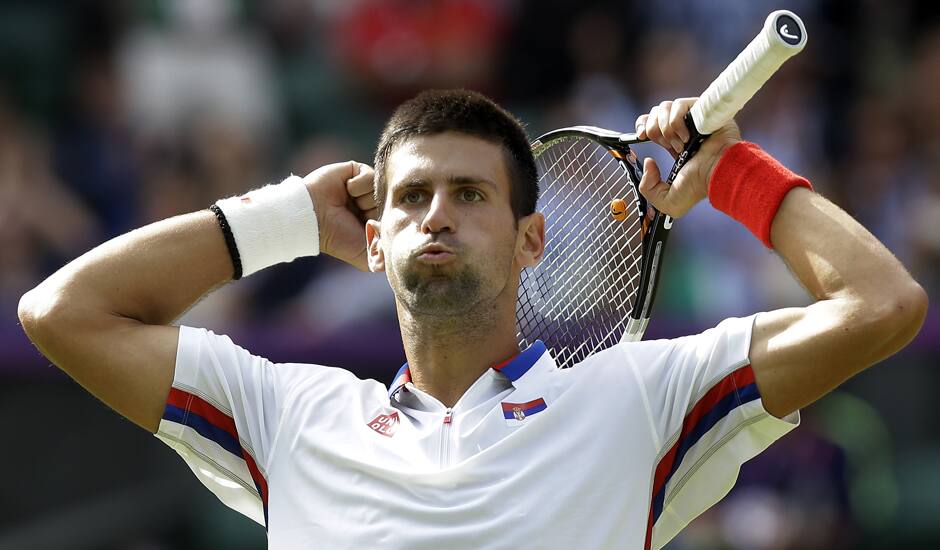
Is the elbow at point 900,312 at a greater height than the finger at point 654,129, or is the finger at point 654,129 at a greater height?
the finger at point 654,129

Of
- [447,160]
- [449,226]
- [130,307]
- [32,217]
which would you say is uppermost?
[32,217]

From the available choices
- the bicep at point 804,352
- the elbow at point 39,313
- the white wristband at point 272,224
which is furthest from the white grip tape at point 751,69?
the elbow at point 39,313

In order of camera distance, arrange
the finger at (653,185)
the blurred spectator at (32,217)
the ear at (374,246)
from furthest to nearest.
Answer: the blurred spectator at (32,217), the ear at (374,246), the finger at (653,185)

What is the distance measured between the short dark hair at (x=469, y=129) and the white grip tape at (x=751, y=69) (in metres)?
0.61

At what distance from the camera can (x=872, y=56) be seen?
37.8 ft

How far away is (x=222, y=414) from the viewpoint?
4371 mm

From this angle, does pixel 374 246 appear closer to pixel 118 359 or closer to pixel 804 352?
pixel 118 359

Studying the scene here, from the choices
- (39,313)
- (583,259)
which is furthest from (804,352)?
(39,313)

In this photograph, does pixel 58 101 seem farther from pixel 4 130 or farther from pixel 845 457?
pixel 845 457

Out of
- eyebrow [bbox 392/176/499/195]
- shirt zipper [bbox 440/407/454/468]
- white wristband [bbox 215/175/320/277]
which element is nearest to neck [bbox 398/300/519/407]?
shirt zipper [bbox 440/407/454/468]

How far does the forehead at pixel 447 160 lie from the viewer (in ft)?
14.2

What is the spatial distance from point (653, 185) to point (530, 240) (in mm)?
415

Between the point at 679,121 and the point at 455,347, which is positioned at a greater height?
the point at 679,121

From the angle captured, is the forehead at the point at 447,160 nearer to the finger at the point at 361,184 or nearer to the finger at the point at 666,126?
the finger at the point at 361,184
